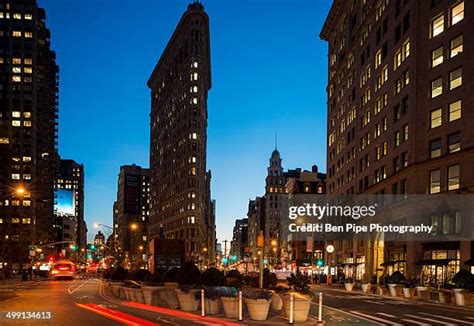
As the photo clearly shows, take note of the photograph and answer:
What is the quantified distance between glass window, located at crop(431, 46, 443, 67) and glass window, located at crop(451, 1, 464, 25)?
3172 millimetres

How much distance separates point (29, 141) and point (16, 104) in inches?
493

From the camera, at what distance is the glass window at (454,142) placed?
5480 cm

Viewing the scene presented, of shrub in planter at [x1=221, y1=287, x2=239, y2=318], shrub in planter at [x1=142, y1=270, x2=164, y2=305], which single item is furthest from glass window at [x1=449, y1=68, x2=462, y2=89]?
shrub in planter at [x1=221, y1=287, x2=239, y2=318]

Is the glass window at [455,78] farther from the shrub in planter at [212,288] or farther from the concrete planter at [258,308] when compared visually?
the concrete planter at [258,308]

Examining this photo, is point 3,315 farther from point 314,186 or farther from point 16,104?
point 16,104

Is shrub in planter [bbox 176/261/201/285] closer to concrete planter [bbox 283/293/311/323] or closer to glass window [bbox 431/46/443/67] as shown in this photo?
concrete planter [bbox 283/293/311/323]

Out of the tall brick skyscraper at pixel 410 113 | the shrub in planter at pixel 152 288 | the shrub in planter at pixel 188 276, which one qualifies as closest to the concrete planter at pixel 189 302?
the shrub in planter at pixel 188 276

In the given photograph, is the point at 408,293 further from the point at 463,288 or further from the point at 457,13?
the point at 457,13

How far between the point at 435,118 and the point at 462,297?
26932 mm

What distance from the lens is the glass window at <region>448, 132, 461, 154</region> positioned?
54797 millimetres

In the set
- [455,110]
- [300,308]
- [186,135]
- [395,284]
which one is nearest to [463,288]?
[395,284]

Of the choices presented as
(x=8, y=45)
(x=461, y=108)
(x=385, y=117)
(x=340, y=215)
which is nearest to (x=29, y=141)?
(x=8, y=45)

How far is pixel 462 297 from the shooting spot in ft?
120

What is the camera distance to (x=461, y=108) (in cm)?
5450
